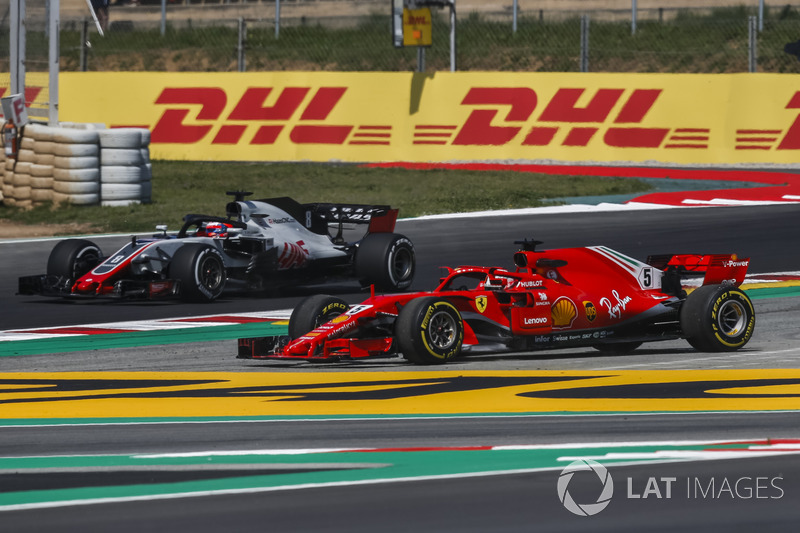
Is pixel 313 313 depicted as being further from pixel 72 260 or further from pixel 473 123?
pixel 473 123

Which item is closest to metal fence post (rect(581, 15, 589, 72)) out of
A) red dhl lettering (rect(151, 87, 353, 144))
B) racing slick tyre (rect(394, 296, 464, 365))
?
red dhl lettering (rect(151, 87, 353, 144))

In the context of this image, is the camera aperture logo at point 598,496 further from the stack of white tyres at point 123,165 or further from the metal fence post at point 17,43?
the metal fence post at point 17,43

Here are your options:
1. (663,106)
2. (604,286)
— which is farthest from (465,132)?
(604,286)

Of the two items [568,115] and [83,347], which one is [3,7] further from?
[83,347]

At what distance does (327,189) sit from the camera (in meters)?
24.0

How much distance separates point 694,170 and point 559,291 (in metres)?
16.5

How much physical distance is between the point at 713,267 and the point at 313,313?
313 centimetres

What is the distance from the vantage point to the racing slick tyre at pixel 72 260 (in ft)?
44.3

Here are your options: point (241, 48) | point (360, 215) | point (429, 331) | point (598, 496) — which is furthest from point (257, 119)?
point (598, 496)

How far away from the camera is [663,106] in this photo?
26.9 m

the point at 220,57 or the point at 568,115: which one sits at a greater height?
the point at 220,57

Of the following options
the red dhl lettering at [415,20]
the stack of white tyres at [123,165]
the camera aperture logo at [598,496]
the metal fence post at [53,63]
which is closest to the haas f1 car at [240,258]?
the stack of white tyres at [123,165]

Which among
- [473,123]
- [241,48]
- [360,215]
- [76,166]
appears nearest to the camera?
[360,215]

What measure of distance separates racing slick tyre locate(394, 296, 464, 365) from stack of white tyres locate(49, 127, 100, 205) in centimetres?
1225
